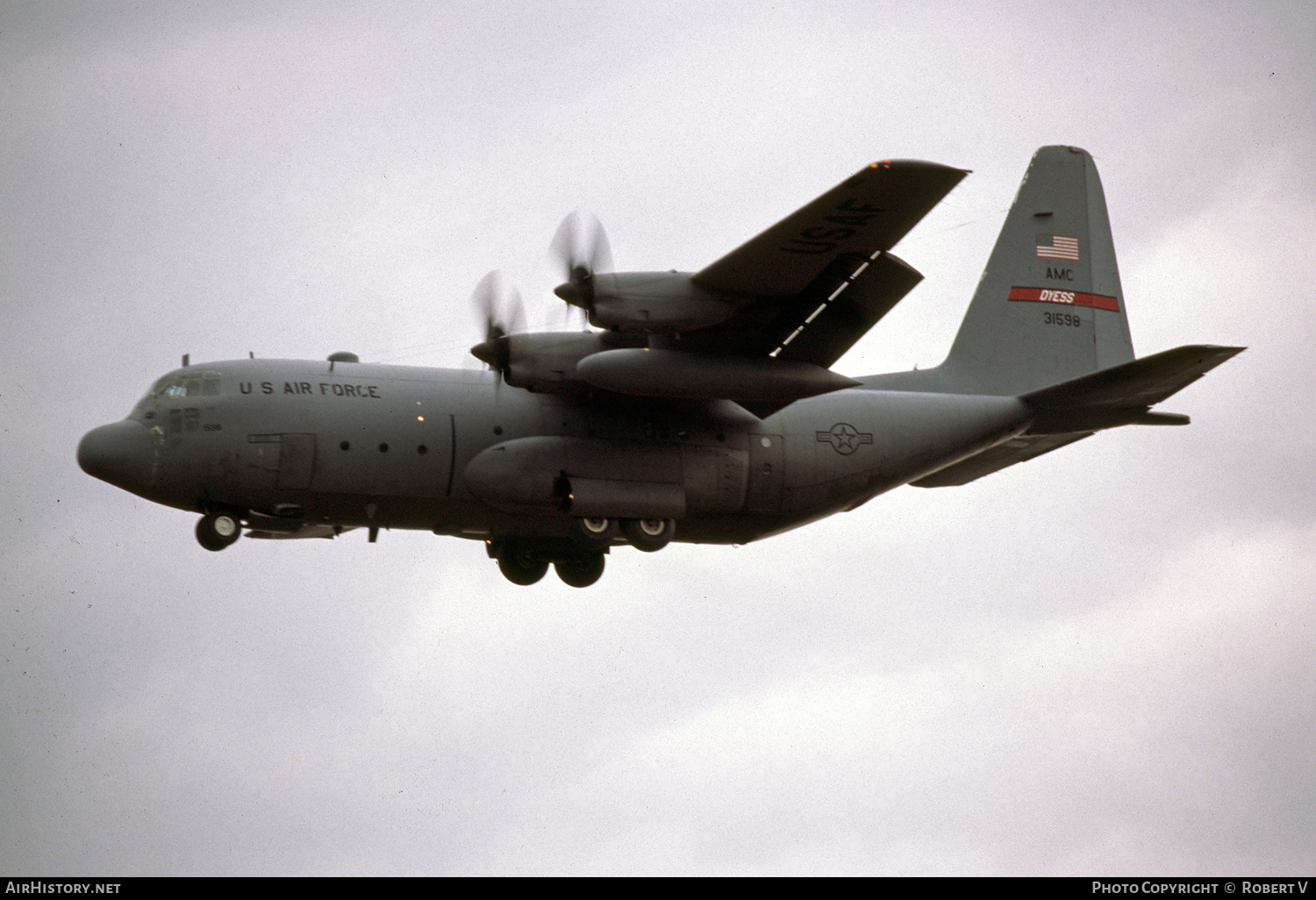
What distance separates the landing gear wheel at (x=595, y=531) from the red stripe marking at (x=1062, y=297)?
8785mm

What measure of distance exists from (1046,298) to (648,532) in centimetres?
882

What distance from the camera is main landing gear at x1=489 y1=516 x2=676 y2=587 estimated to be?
2177cm

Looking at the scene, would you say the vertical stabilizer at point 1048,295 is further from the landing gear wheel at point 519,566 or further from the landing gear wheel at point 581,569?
the landing gear wheel at point 519,566

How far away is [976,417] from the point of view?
23.8 meters

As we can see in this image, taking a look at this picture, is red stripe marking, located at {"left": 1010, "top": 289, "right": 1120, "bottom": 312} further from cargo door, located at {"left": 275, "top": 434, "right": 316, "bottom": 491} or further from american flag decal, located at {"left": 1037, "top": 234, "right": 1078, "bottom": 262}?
cargo door, located at {"left": 275, "top": 434, "right": 316, "bottom": 491}

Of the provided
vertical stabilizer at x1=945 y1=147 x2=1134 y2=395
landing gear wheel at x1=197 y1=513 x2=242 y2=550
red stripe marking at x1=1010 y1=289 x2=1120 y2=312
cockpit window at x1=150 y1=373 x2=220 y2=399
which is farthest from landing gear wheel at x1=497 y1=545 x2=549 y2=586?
red stripe marking at x1=1010 y1=289 x2=1120 y2=312

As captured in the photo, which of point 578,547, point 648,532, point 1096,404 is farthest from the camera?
point 578,547

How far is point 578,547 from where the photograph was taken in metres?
23.9

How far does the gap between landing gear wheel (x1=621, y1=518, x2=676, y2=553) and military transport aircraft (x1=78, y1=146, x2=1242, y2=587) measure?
32 millimetres

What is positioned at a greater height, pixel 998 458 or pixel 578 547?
pixel 998 458

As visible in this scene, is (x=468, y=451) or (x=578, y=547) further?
(x=578, y=547)

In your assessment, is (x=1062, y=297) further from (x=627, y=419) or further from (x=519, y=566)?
(x=519, y=566)

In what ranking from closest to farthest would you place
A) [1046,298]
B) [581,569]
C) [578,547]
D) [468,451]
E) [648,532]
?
[468,451], [648,532], [578,547], [581,569], [1046,298]

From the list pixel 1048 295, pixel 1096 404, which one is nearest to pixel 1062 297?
pixel 1048 295
